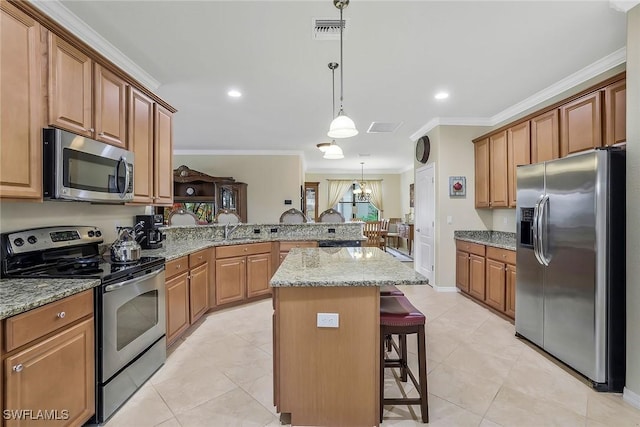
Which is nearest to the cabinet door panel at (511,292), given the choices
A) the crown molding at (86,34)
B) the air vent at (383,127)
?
the air vent at (383,127)

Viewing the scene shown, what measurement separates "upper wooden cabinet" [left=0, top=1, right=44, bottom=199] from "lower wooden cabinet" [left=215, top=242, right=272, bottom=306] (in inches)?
82.9

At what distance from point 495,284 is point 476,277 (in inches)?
15.6

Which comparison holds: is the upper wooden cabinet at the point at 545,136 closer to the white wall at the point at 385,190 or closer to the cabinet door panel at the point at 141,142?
the cabinet door panel at the point at 141,142

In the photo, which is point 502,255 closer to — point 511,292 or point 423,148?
point 511,292

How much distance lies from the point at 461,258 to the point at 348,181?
648 centimetres

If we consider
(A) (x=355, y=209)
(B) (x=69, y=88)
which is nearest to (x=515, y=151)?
(B) (x=69, y=88)

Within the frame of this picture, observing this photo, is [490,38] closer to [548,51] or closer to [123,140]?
[548,51]

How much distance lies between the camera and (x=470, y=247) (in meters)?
4.00

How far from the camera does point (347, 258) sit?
2.22m

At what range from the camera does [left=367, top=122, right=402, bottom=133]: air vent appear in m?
4.74

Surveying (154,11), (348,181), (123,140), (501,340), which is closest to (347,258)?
(501,340)

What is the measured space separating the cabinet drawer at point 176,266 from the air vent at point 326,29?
2270 mm

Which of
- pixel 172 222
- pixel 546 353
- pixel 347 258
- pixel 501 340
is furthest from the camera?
pixel 172 222

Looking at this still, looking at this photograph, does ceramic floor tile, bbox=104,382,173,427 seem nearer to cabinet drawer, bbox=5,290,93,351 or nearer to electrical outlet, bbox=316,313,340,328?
cabinet drawer, bbox=5,290,93,351
